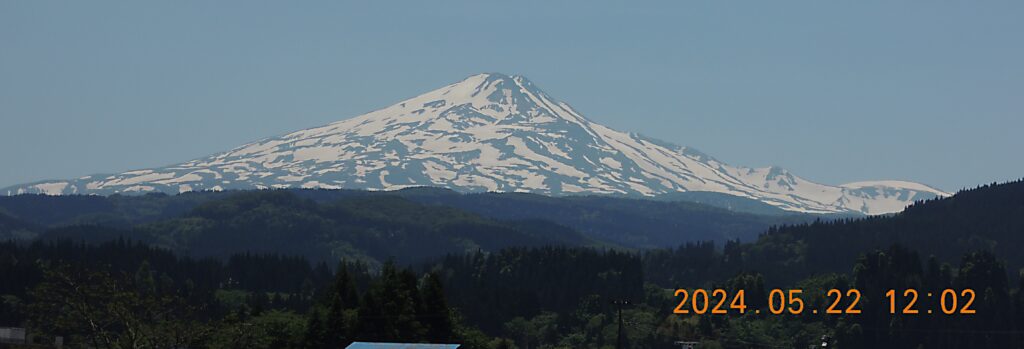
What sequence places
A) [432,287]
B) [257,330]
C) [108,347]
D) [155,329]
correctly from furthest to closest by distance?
1. [432,287]
2. [257,330]
3. [155,329]
4. [108,347]

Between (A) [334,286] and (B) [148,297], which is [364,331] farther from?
(B) [148,297]

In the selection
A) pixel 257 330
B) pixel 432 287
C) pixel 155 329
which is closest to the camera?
pixel 155 329

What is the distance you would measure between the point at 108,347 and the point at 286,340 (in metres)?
42.8

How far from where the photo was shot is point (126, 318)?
422 feet

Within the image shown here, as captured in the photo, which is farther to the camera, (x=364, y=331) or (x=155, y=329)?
(x=364, y=331)

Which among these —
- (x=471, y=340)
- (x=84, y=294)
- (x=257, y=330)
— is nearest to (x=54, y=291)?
(x=84, y=294)

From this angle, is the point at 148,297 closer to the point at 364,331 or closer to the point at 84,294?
the point at 84,294

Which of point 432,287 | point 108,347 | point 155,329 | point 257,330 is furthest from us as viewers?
point 432,287

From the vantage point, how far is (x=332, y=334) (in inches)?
6348

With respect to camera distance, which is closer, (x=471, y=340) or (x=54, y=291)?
(x=54, y=291)

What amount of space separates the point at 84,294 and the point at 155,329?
6.59 meters

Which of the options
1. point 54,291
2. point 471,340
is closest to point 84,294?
point 54,291

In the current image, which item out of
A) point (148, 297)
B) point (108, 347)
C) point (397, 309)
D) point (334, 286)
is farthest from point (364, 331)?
point (108, 347)

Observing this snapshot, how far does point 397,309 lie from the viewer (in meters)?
164
